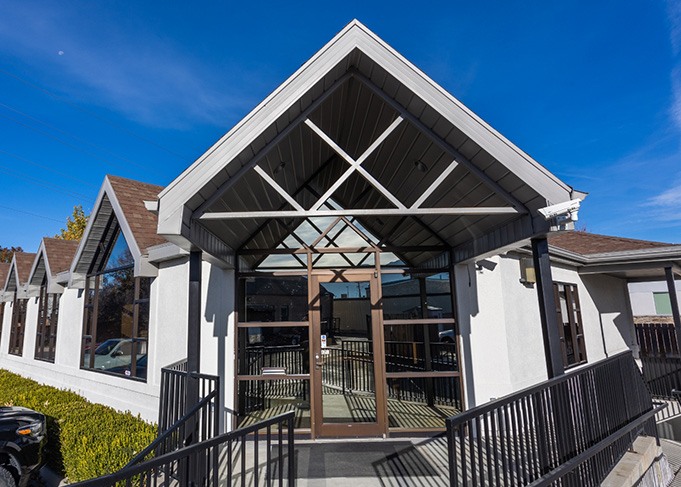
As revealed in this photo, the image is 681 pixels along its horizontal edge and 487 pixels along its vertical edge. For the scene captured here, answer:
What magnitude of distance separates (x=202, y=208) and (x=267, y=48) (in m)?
13.0

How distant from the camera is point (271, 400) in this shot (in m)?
6.45

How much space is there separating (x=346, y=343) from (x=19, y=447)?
4840mm

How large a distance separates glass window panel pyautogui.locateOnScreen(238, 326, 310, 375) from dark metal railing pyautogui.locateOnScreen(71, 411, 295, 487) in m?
0.98

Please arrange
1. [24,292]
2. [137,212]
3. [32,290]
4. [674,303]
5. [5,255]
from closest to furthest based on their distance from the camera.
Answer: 1. [674,303]
2. [137,212]
3. [32,290]
4. [24,292]
5. [5,255]

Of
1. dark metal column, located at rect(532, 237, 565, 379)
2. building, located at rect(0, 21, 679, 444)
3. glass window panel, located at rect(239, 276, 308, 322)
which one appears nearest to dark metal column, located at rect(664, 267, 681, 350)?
building, located at rect(0, 21, 679, 444)

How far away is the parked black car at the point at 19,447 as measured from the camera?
5035mm

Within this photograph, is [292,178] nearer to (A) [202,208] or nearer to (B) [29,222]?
(A) [202,208]

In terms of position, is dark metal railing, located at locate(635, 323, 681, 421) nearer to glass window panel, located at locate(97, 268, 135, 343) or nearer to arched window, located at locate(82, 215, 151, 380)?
arched window, located at locate(82, 215, 151, 380)

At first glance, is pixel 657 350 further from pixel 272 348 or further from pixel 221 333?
pixel 221 333

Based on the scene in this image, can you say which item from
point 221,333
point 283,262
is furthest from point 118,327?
point 283,262

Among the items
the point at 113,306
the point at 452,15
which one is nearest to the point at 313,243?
the point at 113,306

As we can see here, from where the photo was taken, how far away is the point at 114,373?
7.92 m

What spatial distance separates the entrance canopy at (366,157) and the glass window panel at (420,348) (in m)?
1.54

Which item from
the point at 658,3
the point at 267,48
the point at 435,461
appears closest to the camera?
the point at 435,461
